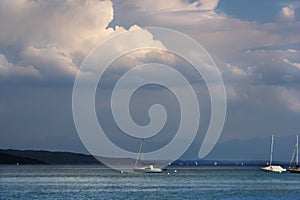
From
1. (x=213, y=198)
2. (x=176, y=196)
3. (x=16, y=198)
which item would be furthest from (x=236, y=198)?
(x=16, y=198)

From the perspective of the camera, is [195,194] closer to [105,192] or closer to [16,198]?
[105,192]

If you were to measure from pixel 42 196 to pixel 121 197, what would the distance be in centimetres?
1196

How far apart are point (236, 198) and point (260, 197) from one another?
240 inches

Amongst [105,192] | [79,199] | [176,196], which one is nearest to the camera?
[79,199]

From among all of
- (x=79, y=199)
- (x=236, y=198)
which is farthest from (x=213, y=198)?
(x=79, y=199)

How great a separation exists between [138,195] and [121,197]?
425cm

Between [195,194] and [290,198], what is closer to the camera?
[290,198]

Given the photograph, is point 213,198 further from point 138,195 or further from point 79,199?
point 79,199

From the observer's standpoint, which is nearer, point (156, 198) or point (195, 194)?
point (156, 198)

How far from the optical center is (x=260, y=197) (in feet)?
325

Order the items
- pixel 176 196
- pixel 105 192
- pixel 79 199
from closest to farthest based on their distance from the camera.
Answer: pixel 79 199 < pixel 176 196 < pixel 105 192

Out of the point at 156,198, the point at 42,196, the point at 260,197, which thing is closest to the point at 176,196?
the point at 156,198

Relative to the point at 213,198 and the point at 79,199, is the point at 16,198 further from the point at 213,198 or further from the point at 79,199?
the point at 213,198

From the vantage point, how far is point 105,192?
356ft
